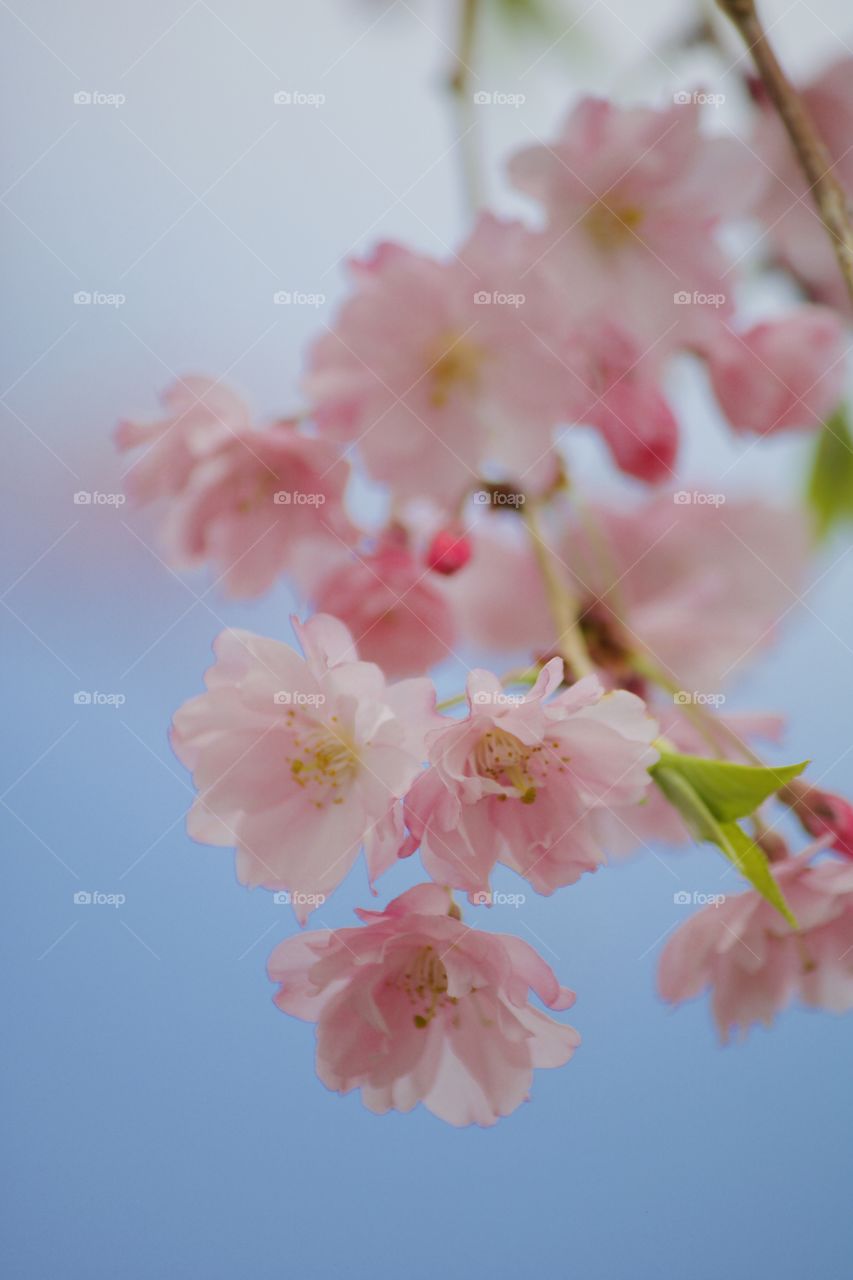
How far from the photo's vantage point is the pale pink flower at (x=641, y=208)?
70 centimetres

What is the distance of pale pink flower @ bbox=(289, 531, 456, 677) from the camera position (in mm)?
738

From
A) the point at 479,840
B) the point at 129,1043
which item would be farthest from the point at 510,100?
the point at 129,1043

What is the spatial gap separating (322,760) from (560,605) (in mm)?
192

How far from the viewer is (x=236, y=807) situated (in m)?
0.71

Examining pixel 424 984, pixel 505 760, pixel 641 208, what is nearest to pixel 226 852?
pixel 424 984

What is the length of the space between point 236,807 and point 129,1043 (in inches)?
14.5

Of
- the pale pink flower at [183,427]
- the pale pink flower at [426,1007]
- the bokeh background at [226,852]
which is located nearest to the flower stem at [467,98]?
the bokeh background at [226,852]

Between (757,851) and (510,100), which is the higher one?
(510,100)

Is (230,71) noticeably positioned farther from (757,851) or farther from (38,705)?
(757,851)

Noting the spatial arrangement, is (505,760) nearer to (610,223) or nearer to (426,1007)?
(426,1007)

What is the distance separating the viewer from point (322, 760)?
2.32 ft

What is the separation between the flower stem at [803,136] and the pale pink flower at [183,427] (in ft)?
1.32

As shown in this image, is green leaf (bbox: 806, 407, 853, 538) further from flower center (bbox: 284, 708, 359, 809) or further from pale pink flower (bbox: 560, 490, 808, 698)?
flower center (bbox: 284, 708, 359, 809)

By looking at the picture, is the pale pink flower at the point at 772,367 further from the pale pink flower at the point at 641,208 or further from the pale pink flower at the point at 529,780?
the pale pink flower at the point at 529,780
